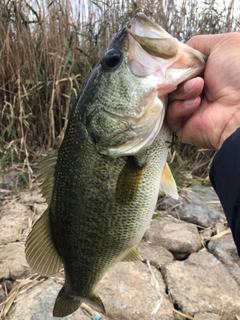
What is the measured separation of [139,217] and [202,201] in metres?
2.59

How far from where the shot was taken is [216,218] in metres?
3.65

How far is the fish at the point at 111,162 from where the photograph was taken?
1.33m

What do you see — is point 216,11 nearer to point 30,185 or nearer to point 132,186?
point 30,185

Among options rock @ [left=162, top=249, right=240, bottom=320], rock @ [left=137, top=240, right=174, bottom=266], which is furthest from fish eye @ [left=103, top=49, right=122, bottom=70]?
rock @ [left=137, top=240, right=174, bottom=266]

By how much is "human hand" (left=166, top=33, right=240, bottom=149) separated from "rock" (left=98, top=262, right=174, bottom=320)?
3.98ft

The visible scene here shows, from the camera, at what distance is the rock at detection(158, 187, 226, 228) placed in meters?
3.59

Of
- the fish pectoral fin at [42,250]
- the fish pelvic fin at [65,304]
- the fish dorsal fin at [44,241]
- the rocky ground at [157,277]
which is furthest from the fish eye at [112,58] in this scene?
the rocky ground at [157,277]

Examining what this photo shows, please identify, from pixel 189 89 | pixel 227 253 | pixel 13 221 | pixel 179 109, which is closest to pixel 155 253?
pixel 227 253

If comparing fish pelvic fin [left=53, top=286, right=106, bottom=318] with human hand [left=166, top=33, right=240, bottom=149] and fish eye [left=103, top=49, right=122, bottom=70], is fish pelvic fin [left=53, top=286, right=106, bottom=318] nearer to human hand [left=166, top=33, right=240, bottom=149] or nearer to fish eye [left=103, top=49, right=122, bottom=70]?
human hand [left=166, top=33, right=240, bottom=149]

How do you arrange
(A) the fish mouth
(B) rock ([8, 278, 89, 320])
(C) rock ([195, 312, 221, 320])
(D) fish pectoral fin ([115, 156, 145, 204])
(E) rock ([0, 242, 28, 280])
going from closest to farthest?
(A) the fish mouth < (D) fish pectoral fin ([115, 156, 145, 204]) < (B) rock ([8, 278, 89, 320]) < (C) rock ([195, 312, 221, 320]) < (E) rock ([0, 242, 28, 280])

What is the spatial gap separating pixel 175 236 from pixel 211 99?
5.85 ft

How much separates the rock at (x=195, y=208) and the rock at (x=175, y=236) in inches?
6.8

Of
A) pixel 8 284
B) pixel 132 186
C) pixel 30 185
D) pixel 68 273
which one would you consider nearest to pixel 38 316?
pixel 8 284

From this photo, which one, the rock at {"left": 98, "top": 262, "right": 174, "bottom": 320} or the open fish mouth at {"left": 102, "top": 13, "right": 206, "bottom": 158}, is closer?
the open fish mouth at {"left": 102, "top": 13, "right": 206, "bottom": 158}
